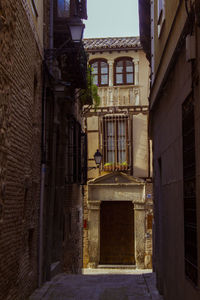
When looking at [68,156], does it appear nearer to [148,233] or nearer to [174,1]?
[148,233]

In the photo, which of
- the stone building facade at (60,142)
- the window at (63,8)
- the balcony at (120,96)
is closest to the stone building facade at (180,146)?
the stone building facade at (60,142)

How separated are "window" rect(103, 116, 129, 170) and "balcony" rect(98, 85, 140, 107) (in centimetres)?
81

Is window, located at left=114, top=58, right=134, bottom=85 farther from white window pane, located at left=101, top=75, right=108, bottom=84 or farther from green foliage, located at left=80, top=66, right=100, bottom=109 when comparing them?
green foliage, located at left=80, top=66, right=100, bottom=109

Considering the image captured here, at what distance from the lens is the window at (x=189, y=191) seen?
17.8 ft

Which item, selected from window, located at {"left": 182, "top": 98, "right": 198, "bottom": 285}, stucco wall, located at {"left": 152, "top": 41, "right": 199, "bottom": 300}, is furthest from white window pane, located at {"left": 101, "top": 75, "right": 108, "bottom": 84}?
window, located at {"left": 182, "top": 98, "right": 198, "bottom": 285}

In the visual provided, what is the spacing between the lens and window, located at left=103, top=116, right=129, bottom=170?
21.7 m

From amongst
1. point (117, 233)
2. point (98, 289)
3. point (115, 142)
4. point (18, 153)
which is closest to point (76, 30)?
point (18, 153)

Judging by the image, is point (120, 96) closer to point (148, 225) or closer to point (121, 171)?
point (121, 171)

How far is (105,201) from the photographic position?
21.9 meters

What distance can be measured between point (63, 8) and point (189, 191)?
31.0 feet

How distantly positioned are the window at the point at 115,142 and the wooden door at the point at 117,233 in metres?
1.91

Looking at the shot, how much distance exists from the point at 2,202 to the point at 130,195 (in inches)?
584

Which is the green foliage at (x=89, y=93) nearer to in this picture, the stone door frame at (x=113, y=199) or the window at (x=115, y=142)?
the window at (x=115, y=142)

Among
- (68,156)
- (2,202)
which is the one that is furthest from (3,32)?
(68,156)
